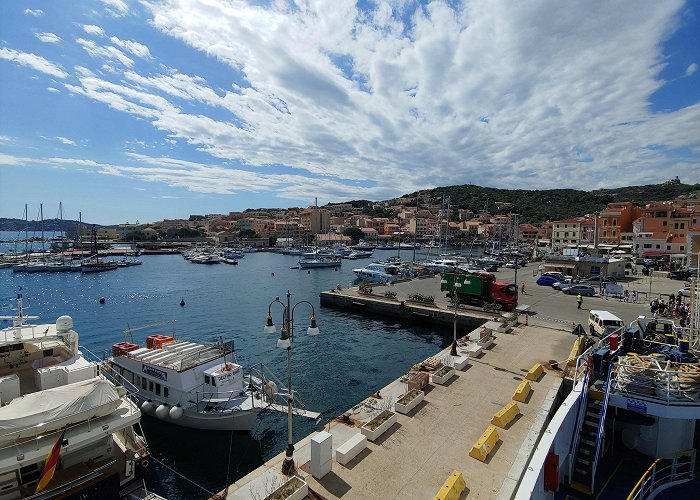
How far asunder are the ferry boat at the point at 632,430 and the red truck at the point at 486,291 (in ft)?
53.1

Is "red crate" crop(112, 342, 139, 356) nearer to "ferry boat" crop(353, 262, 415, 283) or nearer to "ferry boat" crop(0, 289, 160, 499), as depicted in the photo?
"ferry boat" crop(0, 289, 160, 499)

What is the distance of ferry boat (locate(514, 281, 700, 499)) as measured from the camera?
28.1 ft

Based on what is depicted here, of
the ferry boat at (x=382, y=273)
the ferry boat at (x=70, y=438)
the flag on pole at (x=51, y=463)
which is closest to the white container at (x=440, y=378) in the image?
the ferry boat at (x=70, y=438)

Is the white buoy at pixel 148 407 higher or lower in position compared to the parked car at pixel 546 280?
lower

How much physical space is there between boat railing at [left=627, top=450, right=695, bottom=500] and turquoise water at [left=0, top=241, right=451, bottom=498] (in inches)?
380

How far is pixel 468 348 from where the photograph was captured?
1748 cm

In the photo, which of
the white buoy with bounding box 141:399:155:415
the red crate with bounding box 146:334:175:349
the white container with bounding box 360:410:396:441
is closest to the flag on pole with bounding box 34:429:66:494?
the white container with bounding box 360:410:396:441

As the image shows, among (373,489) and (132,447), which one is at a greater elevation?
(373,489)

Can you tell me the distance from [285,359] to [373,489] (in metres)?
14.6

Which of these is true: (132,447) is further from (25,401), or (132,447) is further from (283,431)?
(283,431)

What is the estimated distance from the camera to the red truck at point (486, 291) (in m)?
27.4

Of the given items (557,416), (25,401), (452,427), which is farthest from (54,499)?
(557,416)

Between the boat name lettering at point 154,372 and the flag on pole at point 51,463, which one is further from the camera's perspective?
the boat name lettering at point 154,372

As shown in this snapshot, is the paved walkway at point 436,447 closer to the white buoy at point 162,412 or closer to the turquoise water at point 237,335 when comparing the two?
the turquoise water at point 237,335
